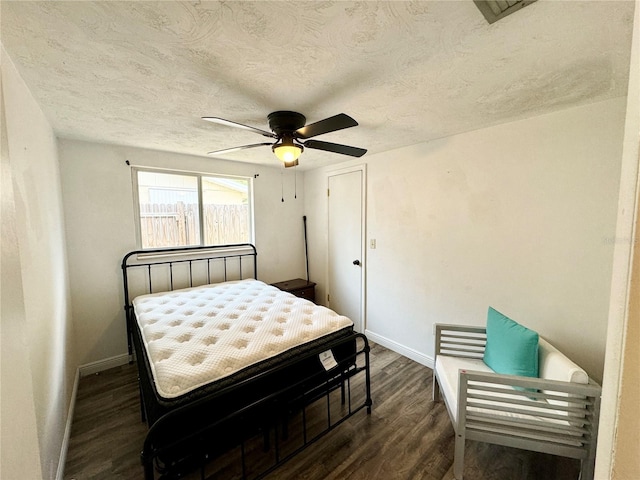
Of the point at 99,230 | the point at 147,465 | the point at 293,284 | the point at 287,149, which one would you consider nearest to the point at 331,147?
the point at 287,149

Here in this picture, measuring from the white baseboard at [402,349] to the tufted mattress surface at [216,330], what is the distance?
122cm

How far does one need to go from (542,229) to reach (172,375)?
8.62 feet

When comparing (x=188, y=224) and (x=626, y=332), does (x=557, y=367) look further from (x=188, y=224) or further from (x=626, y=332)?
(x=188, y=224)

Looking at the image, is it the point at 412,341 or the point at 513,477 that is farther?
the point at 412,341

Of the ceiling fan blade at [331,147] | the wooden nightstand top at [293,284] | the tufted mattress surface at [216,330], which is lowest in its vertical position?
the wooden nightstand top at [293,284]

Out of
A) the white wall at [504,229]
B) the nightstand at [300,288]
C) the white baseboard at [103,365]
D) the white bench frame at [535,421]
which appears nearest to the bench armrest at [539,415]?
the white bench frame at [535,421]

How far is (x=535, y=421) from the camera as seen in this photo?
4.69ft

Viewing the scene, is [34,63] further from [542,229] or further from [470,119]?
[542,229]

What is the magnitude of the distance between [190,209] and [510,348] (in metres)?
3.40

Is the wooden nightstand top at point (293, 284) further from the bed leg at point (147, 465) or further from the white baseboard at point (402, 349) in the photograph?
the bed leg at point (147, 465)

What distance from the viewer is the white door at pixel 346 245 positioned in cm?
328

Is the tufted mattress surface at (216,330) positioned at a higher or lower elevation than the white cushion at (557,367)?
higher

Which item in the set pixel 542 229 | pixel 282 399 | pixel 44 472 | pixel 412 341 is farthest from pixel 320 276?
pixel 44 472

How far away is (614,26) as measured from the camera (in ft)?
3.35
